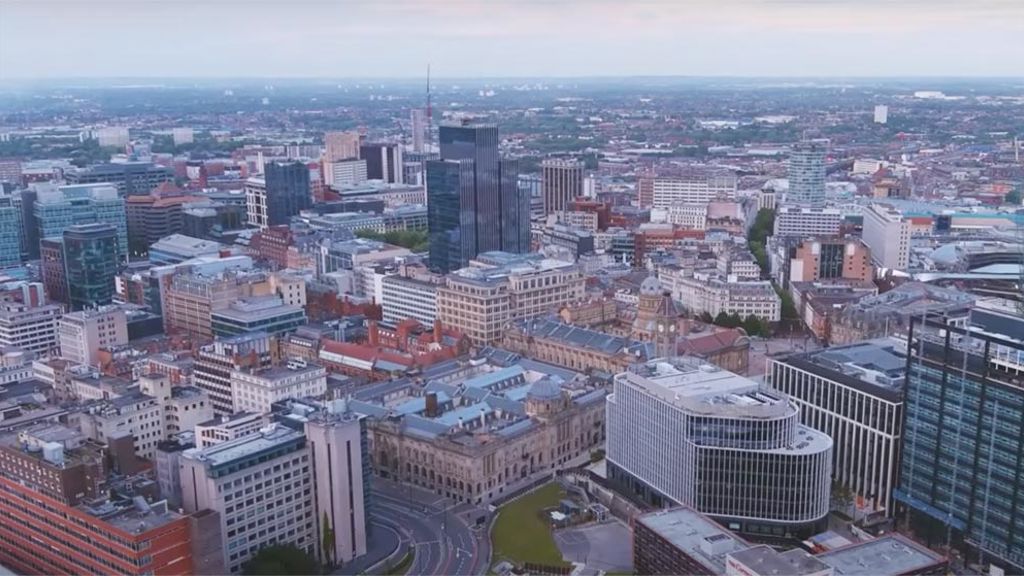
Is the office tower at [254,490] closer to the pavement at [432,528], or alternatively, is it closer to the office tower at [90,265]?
the pavement at [432,528]

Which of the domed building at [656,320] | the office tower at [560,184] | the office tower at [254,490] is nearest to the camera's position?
the office tower at [254,490]

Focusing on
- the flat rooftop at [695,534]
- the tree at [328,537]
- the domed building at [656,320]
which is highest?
the domed building at [656,320]

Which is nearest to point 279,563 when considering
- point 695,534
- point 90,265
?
point 695,534

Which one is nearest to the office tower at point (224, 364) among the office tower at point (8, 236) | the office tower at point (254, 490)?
the office tower at point (254, 490)

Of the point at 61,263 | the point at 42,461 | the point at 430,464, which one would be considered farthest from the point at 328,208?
the point at 42,461

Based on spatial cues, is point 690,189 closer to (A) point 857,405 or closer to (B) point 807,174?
(B) point 807,174

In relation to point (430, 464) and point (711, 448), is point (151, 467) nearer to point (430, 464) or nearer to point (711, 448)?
point (430, 464)
